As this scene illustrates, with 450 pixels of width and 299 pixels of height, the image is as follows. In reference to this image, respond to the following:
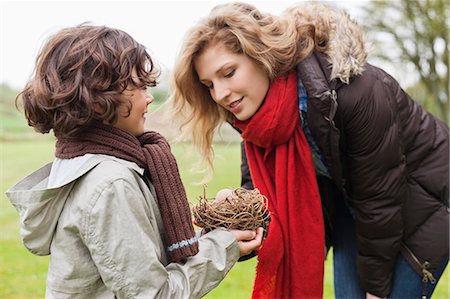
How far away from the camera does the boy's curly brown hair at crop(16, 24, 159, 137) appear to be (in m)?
1.67

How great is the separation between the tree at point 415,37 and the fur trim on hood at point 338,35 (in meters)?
12.5

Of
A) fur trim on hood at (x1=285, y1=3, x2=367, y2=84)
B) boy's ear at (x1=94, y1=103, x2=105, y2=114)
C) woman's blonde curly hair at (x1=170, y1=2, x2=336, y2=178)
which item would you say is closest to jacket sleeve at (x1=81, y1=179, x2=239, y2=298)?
boy's ear at (x1=94, y1=103, x2=105, y2=114)

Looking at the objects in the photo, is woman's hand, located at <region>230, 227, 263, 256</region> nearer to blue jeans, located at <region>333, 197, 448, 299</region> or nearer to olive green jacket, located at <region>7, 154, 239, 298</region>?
olive green jacket, located at <region>7, 154, 239, 298</region>

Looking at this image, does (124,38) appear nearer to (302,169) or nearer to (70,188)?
(70,188)

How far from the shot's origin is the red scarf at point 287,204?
256cm

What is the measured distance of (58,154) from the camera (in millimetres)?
1741

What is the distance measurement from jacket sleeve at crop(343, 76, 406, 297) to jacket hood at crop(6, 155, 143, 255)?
108 cm

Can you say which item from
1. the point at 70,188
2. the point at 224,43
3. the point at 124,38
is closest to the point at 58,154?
the point at 70,188

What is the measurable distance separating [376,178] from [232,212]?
822 millimetres

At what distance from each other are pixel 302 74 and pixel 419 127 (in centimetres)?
66

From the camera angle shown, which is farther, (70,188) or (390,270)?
(390,270)

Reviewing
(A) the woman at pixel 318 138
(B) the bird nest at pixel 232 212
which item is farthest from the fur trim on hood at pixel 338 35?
(B) the bird nest at pixel 232 212

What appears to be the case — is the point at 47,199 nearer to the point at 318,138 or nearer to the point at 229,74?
the point at 229,74

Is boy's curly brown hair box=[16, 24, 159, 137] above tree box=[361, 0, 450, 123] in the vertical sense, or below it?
above
